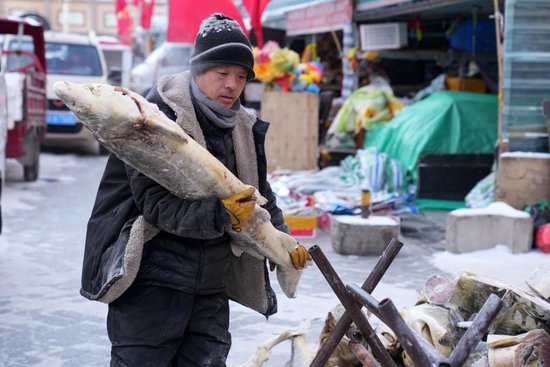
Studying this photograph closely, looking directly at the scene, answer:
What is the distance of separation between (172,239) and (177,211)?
0.20 m

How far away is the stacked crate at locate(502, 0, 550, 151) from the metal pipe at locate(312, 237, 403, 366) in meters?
5.84

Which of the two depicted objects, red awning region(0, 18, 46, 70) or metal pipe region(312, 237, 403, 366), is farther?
red awning region(0, 18, 46, 70)

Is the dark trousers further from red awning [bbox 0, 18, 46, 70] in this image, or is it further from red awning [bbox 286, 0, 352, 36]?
red awning [bbox 286, 0, 352, 36]

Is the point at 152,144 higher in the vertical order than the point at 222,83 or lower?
lower

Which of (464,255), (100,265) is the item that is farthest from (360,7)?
(100,265)

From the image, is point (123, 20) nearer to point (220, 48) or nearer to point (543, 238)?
point (543, 238)

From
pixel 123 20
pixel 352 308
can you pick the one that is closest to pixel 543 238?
pixel 352 308

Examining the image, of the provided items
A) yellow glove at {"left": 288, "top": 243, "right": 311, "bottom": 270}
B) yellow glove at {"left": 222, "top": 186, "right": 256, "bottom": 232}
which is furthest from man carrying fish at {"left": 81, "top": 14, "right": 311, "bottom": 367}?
yellow glove at {"left": 288, "top": 243, "right": 311, "bottom": 270}

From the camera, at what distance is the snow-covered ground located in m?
4.95

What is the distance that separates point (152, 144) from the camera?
2.70 m

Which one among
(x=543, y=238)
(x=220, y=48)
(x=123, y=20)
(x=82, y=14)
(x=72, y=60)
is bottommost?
(x=543, y=238)

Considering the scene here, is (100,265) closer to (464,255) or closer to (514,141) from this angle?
(464,255)

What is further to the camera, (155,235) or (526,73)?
(526,73)

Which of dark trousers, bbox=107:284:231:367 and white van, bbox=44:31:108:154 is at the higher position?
white van, bbox=44:31:108:154
